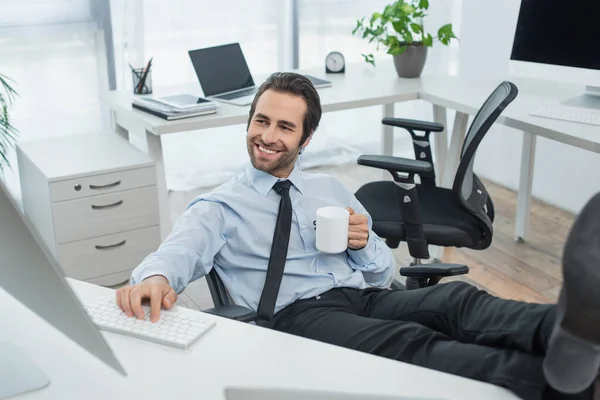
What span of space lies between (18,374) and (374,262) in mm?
1008

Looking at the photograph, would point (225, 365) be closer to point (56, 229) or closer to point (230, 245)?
point (230, 245)

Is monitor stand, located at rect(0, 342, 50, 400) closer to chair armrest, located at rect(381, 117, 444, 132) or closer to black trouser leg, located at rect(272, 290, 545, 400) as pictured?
black trouser leg, located at rect(272, 290, 545, 400)

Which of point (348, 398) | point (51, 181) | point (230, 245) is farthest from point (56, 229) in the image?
point (348, 398)

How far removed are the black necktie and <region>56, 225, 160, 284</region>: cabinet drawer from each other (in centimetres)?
128

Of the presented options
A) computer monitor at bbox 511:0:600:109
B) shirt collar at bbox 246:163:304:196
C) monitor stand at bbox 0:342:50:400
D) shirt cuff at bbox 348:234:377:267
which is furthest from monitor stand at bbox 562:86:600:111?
monitor stand at bbox 0:342:50:400

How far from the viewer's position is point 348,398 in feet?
3.90

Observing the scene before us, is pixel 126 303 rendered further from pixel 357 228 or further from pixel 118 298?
pixel 357 228

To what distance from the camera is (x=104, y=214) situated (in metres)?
2.98

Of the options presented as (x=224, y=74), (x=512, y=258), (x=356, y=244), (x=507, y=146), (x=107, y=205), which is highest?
(x=224, y=74)

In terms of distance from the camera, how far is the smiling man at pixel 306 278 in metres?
1.45

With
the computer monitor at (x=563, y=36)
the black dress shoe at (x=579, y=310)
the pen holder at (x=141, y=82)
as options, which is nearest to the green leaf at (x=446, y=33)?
the computer monitor at (x=563, y=36)

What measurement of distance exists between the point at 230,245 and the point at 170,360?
0.62 m

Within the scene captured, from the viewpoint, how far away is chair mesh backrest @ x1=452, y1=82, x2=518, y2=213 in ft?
7.81

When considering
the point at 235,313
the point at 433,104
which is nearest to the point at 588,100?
the point at 433,104
